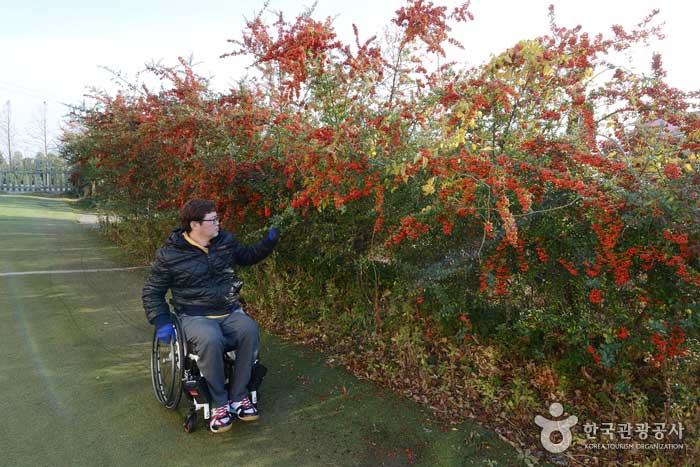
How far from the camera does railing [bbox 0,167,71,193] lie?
24.6 m

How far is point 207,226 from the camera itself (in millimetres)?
3098

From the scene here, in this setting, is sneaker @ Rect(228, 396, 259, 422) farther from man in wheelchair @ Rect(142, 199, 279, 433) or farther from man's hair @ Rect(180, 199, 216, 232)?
man's hair @ Rect(180, 199, 216, 232)

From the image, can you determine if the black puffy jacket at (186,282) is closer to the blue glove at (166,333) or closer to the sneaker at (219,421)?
the blue glove at (166,333)

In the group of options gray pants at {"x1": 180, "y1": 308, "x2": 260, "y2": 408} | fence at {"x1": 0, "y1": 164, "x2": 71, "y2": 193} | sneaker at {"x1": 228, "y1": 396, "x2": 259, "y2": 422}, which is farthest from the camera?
fence at {"x1": 0, "y1": 164, "x2": 71, "y2": 193}

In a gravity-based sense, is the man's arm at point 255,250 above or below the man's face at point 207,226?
below

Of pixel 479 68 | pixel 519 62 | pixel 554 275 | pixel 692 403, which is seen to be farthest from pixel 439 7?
pixel 692 403

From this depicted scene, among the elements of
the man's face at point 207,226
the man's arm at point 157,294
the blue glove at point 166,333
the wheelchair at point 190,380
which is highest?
the man's face at point 207,226

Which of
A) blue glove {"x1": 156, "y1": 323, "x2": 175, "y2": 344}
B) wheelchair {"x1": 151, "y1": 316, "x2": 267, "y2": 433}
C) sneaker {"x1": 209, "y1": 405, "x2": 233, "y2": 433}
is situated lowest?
sneaker {"x1": 209, "y1": 405, "x2": 233, "y2": 433}

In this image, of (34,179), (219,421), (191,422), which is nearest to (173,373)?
(191,422)

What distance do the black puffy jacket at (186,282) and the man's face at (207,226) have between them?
10 cm

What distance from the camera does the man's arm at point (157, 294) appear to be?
9.79 feet

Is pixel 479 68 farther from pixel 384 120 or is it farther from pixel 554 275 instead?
pixel 554 275

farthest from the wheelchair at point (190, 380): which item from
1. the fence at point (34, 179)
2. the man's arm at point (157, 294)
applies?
the fence at point (34, 179)

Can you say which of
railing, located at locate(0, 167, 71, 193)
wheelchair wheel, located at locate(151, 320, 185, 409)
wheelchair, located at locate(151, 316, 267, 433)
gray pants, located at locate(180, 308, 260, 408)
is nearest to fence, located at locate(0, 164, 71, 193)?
railing, located at locate(0, 167, 71, 193)
